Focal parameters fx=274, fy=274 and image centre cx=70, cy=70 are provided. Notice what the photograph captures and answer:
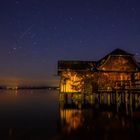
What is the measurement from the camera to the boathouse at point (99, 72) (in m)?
37.3

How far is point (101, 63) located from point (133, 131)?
687 inches

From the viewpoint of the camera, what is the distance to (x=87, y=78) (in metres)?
38.0

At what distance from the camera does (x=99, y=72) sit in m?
37.5

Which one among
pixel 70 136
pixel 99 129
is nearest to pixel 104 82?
pixel 99 129

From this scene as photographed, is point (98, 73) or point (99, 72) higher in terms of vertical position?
point (99, 72)

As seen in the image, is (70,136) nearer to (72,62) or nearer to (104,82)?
(104,82)

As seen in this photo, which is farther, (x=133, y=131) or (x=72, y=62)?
(x=72, y=62)

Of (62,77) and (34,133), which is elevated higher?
(62,77)

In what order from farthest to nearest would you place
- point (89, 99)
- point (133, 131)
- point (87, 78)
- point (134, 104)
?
point (89, 99)
point (87, 78)
point (134, 104)
point (133, 131)

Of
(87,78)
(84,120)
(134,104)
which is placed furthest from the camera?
(87,78)

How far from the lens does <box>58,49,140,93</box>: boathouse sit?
122 ft

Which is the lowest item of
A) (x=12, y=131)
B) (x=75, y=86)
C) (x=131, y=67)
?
(x=12, y=131)

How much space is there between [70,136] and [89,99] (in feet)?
70.6

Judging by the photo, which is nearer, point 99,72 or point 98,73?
point 99,72
